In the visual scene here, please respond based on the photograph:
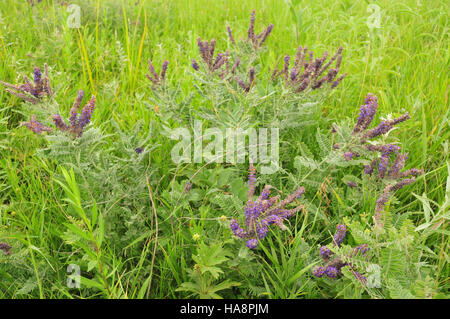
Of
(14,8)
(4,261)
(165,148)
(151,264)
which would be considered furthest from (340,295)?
(14,8)

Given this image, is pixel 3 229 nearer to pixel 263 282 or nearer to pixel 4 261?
pixel 4 261

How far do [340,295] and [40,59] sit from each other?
9.94 ft

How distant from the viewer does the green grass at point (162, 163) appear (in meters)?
1.58

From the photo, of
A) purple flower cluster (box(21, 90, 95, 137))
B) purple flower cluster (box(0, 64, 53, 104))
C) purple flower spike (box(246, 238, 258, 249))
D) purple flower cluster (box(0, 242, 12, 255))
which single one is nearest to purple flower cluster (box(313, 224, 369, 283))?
purple flower spike (box(246, 238, 258, 249))

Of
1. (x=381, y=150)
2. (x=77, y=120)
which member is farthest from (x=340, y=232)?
(x=77, y=120)

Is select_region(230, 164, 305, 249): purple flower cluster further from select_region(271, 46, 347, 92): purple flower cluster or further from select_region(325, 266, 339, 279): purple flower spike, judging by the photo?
select_region(271, 46, 347, 92): purple flower cluster

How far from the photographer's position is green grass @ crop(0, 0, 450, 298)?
1.58 m

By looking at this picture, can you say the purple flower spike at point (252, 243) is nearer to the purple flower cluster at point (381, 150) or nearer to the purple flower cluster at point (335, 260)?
the purple flower cluster at point (335, 260)

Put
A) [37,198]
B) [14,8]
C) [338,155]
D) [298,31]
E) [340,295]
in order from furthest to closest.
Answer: [14,8] → [298,31] → [37,198] → [338,155] → [340,295]

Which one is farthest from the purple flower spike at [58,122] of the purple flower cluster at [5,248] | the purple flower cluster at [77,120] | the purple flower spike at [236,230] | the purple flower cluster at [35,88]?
the purple flower spike at [236,230]

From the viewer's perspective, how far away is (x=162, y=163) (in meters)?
2.13

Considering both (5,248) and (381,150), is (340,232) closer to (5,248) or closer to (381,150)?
(381,150)

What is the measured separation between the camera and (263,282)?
5.32ft
